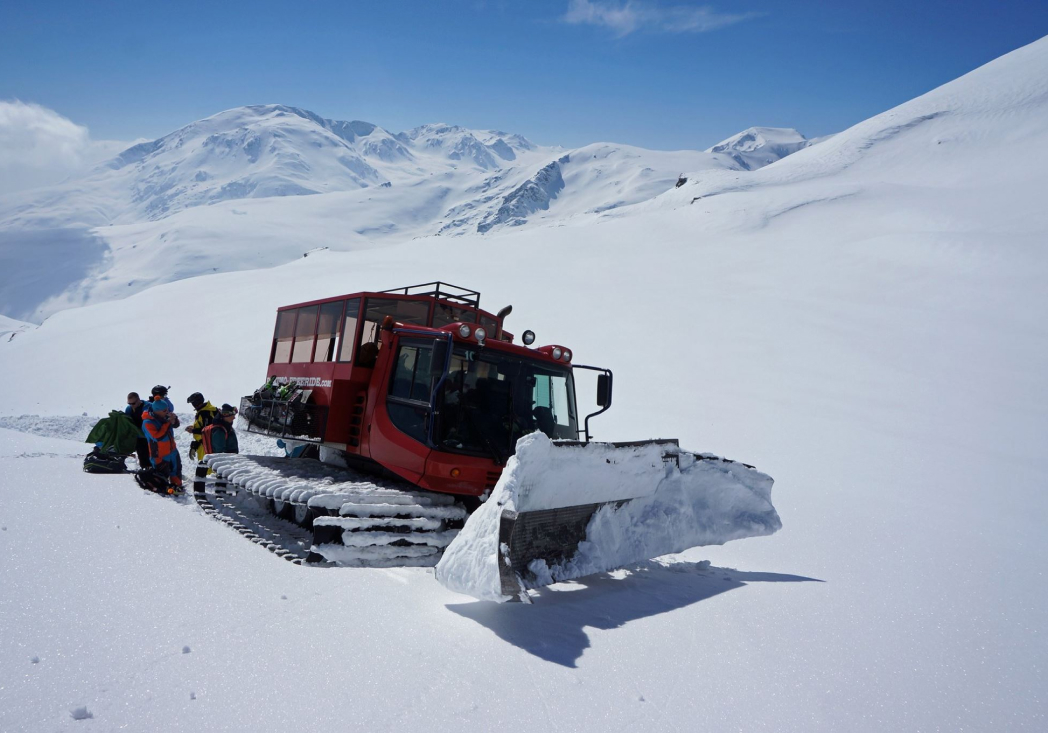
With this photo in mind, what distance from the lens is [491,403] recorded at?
6.21 m

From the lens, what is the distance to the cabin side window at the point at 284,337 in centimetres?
877

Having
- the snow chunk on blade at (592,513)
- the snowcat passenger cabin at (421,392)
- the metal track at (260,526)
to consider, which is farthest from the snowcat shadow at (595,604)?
the metal track at (260,526)

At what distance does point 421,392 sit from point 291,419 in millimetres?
2079

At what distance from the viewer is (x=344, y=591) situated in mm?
4426

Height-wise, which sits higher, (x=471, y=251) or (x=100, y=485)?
(x=471, y=251)

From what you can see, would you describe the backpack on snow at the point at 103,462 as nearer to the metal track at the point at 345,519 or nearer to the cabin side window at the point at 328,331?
the metal track at the point at 345,519

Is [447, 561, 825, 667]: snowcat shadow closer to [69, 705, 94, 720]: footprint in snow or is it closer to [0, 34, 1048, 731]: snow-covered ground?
[0, 34, 1048, 731]: snow-covered ground

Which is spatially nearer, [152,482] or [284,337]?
[152,482]

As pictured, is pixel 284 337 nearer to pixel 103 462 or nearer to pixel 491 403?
pixel 103 462

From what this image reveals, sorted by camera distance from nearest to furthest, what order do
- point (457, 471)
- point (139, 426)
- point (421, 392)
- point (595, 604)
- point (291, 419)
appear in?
point (595, 604) → point (457, 471) → point (421, 392) → point (291, 419) → point (139, 426)

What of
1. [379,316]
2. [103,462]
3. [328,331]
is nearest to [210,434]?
[103,462]

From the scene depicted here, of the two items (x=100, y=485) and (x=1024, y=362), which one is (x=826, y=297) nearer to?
(x=1024, y=362)

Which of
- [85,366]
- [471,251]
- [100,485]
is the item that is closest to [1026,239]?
[471,251]

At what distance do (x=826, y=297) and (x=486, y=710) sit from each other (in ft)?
65.2
